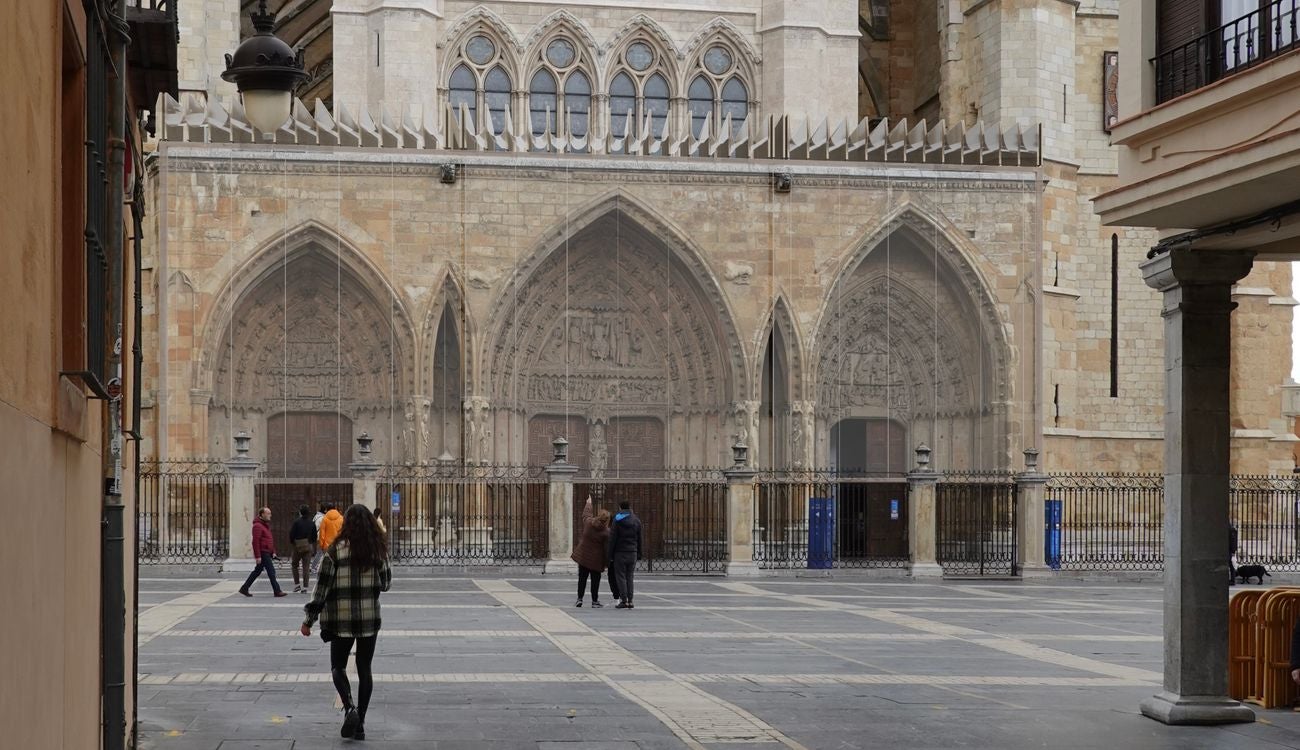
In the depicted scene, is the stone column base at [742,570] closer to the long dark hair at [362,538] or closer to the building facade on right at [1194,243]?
the building facade on right at [1194,243]

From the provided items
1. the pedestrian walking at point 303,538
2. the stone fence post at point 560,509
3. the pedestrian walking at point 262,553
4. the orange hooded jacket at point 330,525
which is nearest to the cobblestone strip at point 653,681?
the pedestrian walking at point 262,553

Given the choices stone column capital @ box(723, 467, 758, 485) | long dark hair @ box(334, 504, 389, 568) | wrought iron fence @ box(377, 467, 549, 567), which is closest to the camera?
long dark hair @ box(334, 504, 389, 568)

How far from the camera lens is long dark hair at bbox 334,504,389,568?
359 inches

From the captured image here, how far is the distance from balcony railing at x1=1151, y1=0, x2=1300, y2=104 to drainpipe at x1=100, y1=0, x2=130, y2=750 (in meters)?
6.06

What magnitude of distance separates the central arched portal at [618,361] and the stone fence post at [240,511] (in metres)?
6.27

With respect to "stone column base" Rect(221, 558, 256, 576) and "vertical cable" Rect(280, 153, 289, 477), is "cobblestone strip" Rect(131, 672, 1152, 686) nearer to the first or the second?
"stone column base" Rect(221, 558, 256, 576)

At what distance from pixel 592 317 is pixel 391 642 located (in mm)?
18392

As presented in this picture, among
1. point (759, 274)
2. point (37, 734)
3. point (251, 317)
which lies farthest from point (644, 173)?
point (37, 734)

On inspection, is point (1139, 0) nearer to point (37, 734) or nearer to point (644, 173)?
point (37, 734)

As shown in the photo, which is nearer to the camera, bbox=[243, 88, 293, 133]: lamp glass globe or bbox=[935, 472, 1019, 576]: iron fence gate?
bbox=[243, 88, 293, 133]: lamp glass globe

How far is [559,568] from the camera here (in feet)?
85.6

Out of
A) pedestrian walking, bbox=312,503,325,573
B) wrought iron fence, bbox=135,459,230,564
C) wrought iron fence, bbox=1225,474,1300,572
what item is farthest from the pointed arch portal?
wrought iron fence, bbox=1225,474,1300,572

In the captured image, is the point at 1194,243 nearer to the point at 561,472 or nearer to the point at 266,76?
the point at 266,76

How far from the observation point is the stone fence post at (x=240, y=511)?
25594mm
